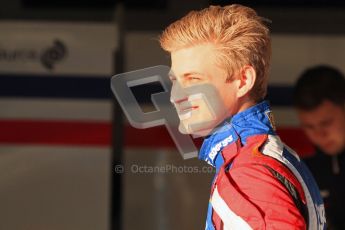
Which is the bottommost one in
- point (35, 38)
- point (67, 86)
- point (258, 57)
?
point (67, 86)

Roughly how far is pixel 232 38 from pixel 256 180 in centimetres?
29

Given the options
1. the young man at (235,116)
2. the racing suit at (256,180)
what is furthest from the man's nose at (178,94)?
the racing suit at (256,180)

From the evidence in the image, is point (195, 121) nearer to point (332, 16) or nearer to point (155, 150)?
point (155, 150)

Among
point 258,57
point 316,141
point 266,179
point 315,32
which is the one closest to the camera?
point 266,179

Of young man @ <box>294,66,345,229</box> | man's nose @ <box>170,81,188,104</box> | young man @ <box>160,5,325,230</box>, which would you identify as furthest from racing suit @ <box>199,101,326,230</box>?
young man @ <box>294,66,345,229</box>

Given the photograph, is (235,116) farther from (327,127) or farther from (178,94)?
(327,127)

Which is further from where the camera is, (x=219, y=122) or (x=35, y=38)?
(x=35, y=38)

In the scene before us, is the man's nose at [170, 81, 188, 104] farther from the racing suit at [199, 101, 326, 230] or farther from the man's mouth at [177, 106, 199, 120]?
the racing suit at [199, 101, 326, 230]

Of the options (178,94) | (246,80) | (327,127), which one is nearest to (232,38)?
(246,80)

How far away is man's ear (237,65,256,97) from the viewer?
1408 mm

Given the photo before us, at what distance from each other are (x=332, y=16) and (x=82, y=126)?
140 centimetres

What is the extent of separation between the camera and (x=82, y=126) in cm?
380

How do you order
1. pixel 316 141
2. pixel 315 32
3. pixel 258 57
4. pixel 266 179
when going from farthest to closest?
pixel 315 32, pixel 316 141, pixel 258 57, pixel 266 179

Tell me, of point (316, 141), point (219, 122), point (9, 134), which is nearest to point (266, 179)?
point (219, 122)
